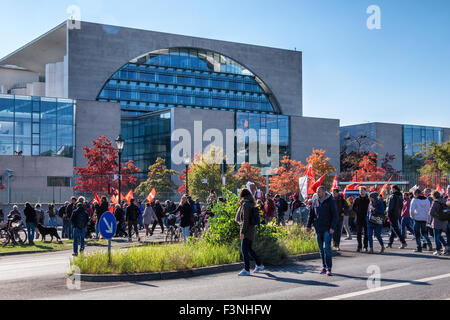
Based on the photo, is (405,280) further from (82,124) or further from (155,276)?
(82,124)

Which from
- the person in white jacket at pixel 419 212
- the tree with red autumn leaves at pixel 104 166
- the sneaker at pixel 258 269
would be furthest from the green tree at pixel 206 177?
the sneaker at pixel 258 269

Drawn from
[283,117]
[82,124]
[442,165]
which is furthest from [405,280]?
[283,117]

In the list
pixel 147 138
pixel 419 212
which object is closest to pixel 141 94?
pixel 147 138

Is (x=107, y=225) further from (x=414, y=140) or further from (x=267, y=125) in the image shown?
(x=414, y=140)

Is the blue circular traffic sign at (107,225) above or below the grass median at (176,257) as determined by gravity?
above

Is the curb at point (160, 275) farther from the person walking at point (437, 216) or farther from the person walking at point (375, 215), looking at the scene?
the person walking at point (437, 216)

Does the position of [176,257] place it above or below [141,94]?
below

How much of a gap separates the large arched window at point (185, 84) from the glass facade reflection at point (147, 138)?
7375mm

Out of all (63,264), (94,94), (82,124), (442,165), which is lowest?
(63,264)

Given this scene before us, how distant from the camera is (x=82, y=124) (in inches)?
2591

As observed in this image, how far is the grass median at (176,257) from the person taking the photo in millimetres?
12398

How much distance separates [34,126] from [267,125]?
29.0m

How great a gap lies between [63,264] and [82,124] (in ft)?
169

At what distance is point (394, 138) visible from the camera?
3371 inches
